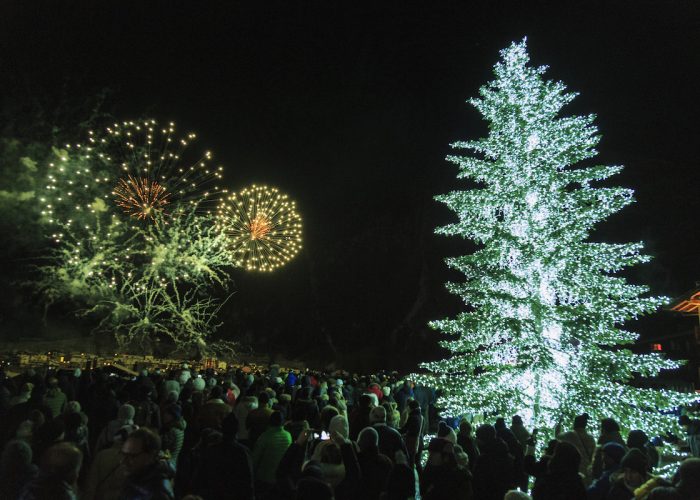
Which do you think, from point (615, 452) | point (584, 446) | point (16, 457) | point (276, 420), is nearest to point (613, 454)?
point (615, 452)

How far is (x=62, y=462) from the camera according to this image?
319cm

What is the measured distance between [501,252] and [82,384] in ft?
32.2

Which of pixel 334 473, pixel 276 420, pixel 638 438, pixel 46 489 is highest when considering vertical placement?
pixel 638 438

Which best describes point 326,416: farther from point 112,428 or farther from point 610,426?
point 610,426

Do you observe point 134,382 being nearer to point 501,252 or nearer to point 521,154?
point 501,252

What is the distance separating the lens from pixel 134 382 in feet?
33.3

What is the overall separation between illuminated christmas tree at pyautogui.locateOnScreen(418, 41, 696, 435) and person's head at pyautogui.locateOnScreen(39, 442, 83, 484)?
26.4 feet

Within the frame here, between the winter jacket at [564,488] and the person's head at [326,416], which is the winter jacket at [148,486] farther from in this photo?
the person's head at [326,416]

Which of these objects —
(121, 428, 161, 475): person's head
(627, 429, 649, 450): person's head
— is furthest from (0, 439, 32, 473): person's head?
(627, 429, 649, 450): person's head

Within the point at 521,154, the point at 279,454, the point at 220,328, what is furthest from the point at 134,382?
the point at 220,328

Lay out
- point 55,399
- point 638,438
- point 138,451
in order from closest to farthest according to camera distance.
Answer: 1. point 138,451
2. point 638,438
3. point 55,399

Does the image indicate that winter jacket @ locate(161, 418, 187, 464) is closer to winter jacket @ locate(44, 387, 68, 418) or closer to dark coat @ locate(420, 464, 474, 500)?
winter jacket @ locate(44, 387, 68, 418)

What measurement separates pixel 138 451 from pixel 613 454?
4229 millimetres

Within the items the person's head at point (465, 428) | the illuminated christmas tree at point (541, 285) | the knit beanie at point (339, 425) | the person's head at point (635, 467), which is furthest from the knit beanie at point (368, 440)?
the illuminated christmas tree at point (541, 285)
